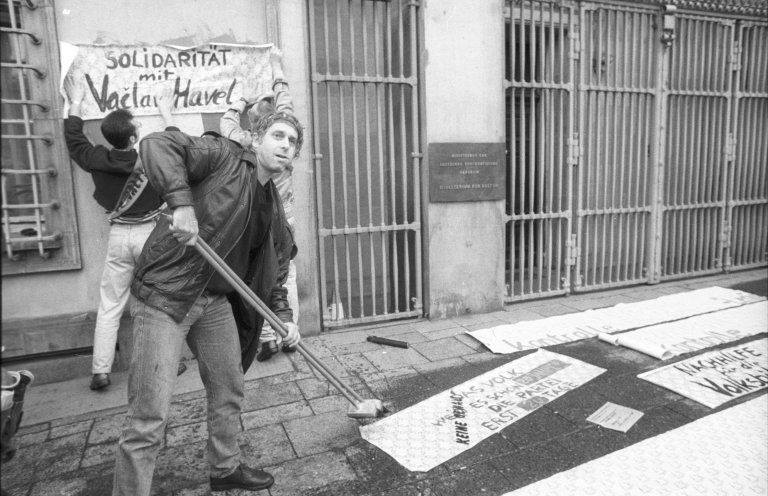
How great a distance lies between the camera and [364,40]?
5.29 meters

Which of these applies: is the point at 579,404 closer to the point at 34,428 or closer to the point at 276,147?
the point at 276,147

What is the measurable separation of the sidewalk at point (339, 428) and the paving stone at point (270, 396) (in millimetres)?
14

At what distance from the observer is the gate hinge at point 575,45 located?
6176 millimetres

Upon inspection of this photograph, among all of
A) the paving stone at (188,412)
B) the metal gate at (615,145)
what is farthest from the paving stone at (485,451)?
the metal gate at (615,145)

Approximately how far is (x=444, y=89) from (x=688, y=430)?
3.77m

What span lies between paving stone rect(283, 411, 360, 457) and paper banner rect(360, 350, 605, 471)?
11 cm

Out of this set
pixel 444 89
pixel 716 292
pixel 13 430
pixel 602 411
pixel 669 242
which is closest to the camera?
pixel 13 430

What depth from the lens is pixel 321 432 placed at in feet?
11.2

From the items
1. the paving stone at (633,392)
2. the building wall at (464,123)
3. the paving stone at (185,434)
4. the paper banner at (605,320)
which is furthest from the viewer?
the building wall at (464,123)

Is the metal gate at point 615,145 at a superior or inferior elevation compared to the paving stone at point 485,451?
superior

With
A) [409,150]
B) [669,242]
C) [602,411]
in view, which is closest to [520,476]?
[602,411]

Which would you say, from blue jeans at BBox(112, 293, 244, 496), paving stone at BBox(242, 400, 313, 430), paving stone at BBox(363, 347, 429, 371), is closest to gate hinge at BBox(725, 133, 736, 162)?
paving stone at BBox(363, 347, 429, 371)

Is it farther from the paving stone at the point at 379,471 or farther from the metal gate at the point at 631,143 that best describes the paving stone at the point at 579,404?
the metal gate at the point at 631,143

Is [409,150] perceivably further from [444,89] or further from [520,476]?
[520,476]
